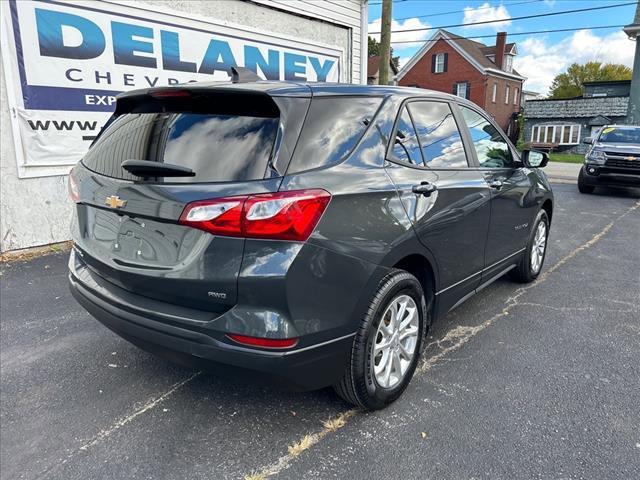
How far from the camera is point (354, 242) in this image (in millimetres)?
2314

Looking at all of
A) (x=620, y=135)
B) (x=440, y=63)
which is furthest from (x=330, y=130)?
(x=440, y=63)

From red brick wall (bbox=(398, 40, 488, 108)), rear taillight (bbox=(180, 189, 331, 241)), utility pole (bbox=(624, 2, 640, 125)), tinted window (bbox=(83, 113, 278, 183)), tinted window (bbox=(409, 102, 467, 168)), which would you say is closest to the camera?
rear taillight (bbox=(180, 189, 331, 241))

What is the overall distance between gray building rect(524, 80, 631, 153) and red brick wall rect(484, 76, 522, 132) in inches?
156

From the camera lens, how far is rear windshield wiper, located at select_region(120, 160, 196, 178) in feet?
7.18

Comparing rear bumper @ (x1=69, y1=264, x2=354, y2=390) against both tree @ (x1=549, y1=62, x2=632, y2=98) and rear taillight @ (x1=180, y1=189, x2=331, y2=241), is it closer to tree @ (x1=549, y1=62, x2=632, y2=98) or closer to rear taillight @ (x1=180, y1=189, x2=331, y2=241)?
rear taillight @ (x1=180, y1=189, x2=331, y2=241)

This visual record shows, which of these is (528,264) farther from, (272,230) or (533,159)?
(272,230)

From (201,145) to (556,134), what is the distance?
37.5 meters

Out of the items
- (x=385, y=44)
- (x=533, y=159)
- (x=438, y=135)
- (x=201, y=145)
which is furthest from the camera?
(x=385, y=44)

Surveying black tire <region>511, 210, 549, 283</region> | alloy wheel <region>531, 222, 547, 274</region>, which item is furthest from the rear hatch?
alloy wheel <region>531, 222, 547, 274</region>

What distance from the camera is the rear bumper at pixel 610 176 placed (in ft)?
35.7

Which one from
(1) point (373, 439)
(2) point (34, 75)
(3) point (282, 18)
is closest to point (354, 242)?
(1) point (373, 439)

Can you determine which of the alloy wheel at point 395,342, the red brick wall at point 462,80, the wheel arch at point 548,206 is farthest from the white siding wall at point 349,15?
the red brick wall at point 462,80

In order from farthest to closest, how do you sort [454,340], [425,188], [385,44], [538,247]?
[385,44] → [538,247] → [454,340] → [425,188]

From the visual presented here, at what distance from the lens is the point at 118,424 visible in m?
2.63
